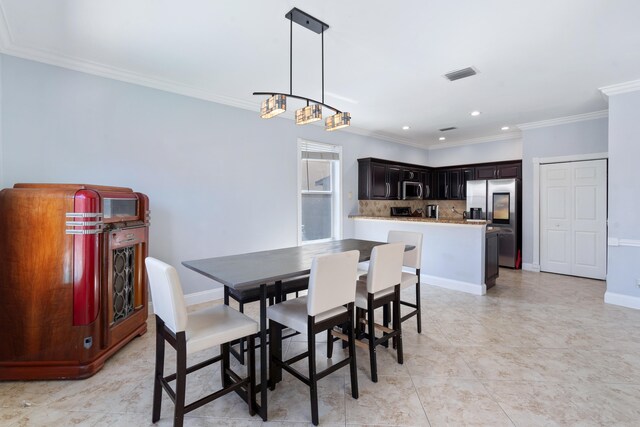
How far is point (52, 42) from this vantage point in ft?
8.79

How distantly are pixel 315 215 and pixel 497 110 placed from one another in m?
3.27

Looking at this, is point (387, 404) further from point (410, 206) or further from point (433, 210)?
point (433, 210)

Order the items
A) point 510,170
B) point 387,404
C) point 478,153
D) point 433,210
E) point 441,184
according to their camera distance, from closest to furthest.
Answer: point 387,404 → point 510,170 → point 478,153 → point 441,184 → point 433,210

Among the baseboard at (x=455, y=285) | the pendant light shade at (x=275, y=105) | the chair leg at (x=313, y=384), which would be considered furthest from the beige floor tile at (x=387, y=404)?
the baseboard at (x=455, y=285)

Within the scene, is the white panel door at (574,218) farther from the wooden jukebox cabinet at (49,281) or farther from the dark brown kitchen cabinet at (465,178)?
the wooden jukebox cabinet at (49,281)

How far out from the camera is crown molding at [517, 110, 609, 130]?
4.79 meters

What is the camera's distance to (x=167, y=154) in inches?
141

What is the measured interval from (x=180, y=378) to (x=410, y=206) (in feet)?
21.3

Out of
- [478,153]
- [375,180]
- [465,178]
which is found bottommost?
[375,180]

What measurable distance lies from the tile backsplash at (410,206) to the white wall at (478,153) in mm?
919

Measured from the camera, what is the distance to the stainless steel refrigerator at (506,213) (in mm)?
5781

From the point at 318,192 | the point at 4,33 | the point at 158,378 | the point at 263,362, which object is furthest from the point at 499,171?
the point at 4,33

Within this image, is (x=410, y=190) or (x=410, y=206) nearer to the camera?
(x=410, y=190)

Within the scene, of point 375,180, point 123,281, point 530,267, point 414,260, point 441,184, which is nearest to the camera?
point 123,281
